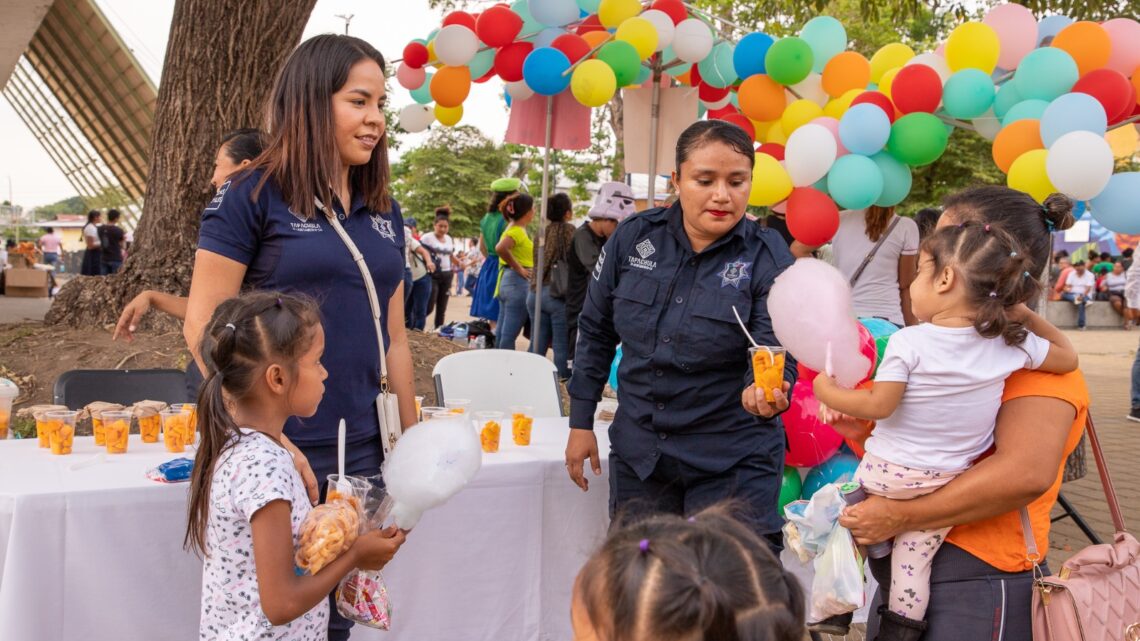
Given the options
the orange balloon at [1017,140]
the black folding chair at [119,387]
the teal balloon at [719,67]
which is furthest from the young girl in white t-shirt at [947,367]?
the teal balloon at [719,67]

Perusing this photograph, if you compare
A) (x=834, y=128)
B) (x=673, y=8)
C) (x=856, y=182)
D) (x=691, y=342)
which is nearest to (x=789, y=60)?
(x=834, y=128)

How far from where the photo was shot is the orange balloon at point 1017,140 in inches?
172

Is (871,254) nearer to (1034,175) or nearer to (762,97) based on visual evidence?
(1034,175)

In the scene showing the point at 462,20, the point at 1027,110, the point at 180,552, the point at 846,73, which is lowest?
the point at 180,552

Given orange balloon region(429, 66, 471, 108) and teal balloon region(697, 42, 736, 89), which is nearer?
teal balloon region(697, 42, 736, 89)

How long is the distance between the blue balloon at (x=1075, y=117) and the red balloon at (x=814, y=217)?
1.03 metres

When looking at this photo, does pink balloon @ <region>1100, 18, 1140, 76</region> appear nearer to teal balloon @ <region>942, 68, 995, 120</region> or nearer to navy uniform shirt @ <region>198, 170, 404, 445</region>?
teal balloon @ <region>942, 68, 995, 120</region>

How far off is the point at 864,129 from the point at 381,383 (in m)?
3.18

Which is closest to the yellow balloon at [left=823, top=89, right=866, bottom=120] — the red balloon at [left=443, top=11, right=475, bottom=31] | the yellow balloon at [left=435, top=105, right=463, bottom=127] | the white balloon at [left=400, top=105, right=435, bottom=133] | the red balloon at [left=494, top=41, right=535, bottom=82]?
the red balloon at [left=494, top=41, right=535, bottom=82]

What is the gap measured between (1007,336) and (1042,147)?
118 inches

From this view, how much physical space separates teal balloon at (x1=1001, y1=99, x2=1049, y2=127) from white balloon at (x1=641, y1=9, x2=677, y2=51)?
228cm

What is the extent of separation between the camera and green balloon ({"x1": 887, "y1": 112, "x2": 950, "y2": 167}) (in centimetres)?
457

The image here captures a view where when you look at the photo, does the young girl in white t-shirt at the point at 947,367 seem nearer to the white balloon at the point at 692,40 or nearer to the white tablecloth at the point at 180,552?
the white tablecloth at the point at 180,552

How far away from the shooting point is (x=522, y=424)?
3.35 m
